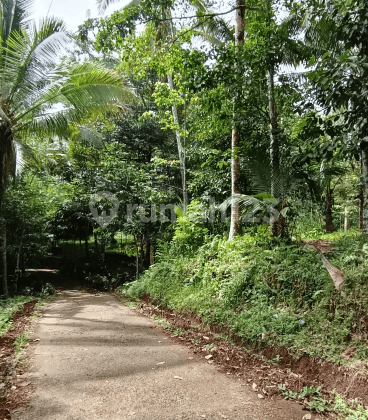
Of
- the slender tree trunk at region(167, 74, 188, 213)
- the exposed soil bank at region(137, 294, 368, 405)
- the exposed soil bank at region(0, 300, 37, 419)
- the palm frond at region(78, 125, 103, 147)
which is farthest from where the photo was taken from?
the palm frond at region(78, 125, 103, 147)

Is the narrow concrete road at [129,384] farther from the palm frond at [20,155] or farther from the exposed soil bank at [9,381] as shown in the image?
the palm frond at [20,155]

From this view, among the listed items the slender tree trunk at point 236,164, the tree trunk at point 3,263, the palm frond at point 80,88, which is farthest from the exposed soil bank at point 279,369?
the tree trunk at point 3,263

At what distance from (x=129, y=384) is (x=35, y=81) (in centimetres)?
814

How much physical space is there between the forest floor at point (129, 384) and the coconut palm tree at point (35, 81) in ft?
19.5

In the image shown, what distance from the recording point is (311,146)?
4641mm

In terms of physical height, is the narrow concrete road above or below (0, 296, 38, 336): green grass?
above

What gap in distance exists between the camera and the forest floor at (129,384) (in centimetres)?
308

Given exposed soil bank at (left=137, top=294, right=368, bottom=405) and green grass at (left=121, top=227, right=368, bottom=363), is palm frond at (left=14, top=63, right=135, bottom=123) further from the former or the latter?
exposed soil bank at (left=137, top=294, right=368, bottom=405)

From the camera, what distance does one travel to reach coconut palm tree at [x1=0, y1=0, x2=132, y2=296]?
8.54m

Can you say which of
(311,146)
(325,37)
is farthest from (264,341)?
(325,37)

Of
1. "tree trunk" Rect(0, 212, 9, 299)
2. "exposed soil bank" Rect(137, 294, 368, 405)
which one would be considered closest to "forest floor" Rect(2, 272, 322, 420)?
"exposed soil bank" Rect(137, 294, 368, 405)

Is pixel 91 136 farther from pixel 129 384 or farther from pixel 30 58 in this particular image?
pixel 129 384

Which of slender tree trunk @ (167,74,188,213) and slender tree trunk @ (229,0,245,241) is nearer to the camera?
slender tree trunk @ (229,0,245,241)

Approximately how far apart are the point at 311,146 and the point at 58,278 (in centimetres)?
1482
